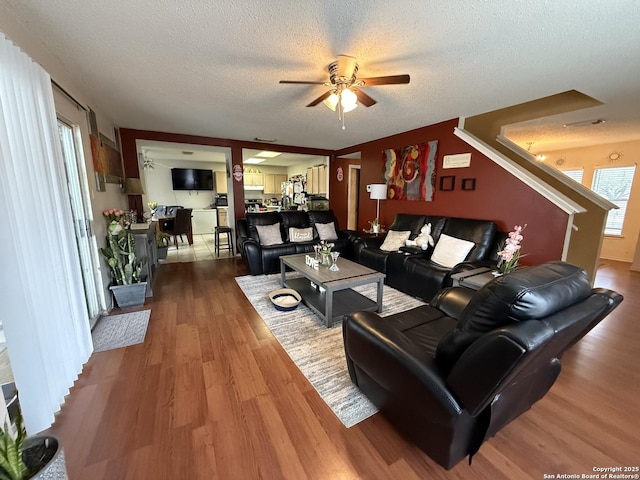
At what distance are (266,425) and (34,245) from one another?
1.59 m

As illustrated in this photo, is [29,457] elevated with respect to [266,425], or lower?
elevated

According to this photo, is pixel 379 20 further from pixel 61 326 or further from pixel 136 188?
pixel 136 188

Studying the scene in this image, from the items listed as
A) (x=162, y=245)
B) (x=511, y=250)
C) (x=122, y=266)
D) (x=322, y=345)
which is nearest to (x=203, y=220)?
(x=162, y=245)

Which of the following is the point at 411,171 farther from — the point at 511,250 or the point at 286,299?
the point at 286,299

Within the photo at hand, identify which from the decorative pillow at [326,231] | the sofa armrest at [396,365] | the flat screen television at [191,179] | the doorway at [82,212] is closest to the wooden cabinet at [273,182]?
the flat screen television at [191,179]

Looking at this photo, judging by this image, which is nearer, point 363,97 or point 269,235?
point 363,97

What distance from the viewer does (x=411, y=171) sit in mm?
4352

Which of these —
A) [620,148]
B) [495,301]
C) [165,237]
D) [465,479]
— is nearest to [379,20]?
[495,301]

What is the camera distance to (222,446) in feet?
4.31

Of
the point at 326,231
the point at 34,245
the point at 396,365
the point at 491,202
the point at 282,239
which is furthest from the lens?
the point at 326,231

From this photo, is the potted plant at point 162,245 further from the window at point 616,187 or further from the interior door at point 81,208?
the window at point 616,187

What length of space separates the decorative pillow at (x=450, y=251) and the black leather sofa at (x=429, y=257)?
0.05 meters

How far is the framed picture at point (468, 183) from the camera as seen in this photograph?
350 centimetres

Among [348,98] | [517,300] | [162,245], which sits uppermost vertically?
[348,98]
